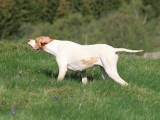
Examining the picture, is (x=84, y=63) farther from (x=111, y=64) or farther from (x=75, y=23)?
(x=75, y=23)

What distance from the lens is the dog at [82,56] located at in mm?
7430

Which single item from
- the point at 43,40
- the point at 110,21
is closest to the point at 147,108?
the point at 43,40

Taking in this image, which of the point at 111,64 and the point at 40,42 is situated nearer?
the point at 111,64

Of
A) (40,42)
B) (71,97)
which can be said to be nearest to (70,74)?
(40,42)

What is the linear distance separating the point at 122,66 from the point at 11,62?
135 inches

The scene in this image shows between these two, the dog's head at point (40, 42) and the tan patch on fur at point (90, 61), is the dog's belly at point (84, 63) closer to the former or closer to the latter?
the tan patch on fur at point (90, 61)

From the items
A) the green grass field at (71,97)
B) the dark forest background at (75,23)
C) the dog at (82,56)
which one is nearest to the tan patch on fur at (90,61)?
the dog at (82,56)

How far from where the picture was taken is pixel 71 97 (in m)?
6.67

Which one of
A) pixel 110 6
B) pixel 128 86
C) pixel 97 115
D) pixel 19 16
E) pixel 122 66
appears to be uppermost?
pixel 97 115

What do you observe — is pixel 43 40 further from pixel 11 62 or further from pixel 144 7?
pixel 144 7

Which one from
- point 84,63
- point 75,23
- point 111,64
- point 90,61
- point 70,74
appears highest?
point 111,64

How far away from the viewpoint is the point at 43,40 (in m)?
8.26

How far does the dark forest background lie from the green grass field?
136ft

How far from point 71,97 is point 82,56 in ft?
4.46
